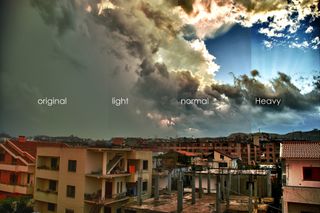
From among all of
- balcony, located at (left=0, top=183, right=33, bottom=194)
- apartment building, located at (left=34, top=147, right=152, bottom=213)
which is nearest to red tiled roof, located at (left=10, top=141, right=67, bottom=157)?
apartment building, located at (left=34, top=147, right=152, bottom=213)

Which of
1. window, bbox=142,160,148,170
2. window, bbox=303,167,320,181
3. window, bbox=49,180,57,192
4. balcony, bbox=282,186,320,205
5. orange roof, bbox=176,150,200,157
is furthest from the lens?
orange roof, bbox=176,150,200,157

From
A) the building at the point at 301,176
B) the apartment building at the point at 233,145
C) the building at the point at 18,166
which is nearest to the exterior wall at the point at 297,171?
the building at the point at 301,176

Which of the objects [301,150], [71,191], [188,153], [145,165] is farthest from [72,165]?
[301,150]

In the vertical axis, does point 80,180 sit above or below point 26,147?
below

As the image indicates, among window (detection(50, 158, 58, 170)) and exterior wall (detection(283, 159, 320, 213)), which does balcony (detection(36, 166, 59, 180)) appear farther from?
exterior wall (detection(283, 159, 320, 213))

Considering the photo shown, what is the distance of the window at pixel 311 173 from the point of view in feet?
14.2

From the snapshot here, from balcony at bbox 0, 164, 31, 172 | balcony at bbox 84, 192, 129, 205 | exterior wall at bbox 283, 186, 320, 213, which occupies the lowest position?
balcony at bbox 84, 192, 129, 205

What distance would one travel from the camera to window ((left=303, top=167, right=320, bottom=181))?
14.2ft

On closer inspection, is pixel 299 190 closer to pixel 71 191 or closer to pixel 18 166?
pixel 71 191

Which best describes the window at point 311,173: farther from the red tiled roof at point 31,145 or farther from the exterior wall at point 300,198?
the red tiled roof at point 31,145

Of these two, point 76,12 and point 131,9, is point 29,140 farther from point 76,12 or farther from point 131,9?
point 131,9

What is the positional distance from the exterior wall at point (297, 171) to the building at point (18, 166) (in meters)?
4.21

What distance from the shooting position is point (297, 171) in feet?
14.7

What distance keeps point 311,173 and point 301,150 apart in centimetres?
36
